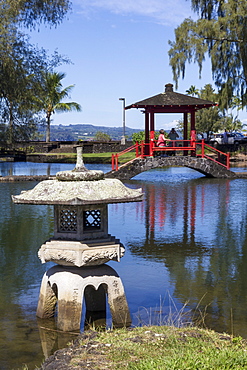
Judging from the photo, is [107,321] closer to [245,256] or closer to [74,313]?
[74,313]

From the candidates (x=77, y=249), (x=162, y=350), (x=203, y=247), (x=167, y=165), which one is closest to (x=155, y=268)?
(x=203, y=247)

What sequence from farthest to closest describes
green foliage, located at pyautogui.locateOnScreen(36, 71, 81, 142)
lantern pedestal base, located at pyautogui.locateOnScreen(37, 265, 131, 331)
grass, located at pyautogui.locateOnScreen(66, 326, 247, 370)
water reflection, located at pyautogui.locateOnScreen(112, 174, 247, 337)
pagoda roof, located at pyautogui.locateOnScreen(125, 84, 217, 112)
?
green foliage, located at pyautogui.locateOnScreen(36, 71, 81, 142) → pagoda roof, located at pyautogui.locateOnScreen(125, 84, 217, 112) → water reflection, located at pyautogui.locateOnScreen(112, 174, 247, 337) → lantern pedestal base, located at pyautogui.locateOnScreen(37, 265, 131, 331) → grass, located at pyautogui.locateOnScreen(66, 326, 247, 370)

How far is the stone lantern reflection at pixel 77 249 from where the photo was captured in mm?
7586

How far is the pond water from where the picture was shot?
7754 mm

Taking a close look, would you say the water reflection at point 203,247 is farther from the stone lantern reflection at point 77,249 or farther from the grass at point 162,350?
the stone lantern reflection at point 77,249

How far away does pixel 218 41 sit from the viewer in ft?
129

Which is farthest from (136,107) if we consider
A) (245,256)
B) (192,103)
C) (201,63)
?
(245,256)

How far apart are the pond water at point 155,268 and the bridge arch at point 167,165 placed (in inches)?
384

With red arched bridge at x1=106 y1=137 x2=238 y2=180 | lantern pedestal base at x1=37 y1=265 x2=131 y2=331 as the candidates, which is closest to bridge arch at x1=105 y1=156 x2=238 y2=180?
red arched bridge at x1=106 y1=137 x2=238 y2=180

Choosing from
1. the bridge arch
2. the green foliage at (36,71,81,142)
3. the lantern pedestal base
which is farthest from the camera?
the green foliage at (36,71,81,142)

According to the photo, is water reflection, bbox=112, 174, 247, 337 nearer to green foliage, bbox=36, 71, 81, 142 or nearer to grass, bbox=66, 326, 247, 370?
grass, bbox=66, 326, 247, 370

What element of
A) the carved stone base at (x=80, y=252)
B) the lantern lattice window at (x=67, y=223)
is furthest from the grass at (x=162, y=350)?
the lantern lattice window at (x=67, y=223)

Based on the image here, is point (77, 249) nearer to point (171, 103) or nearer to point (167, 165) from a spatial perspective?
point (167, 165)

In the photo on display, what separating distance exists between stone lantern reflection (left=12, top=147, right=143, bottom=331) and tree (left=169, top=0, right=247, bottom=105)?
32.2m
